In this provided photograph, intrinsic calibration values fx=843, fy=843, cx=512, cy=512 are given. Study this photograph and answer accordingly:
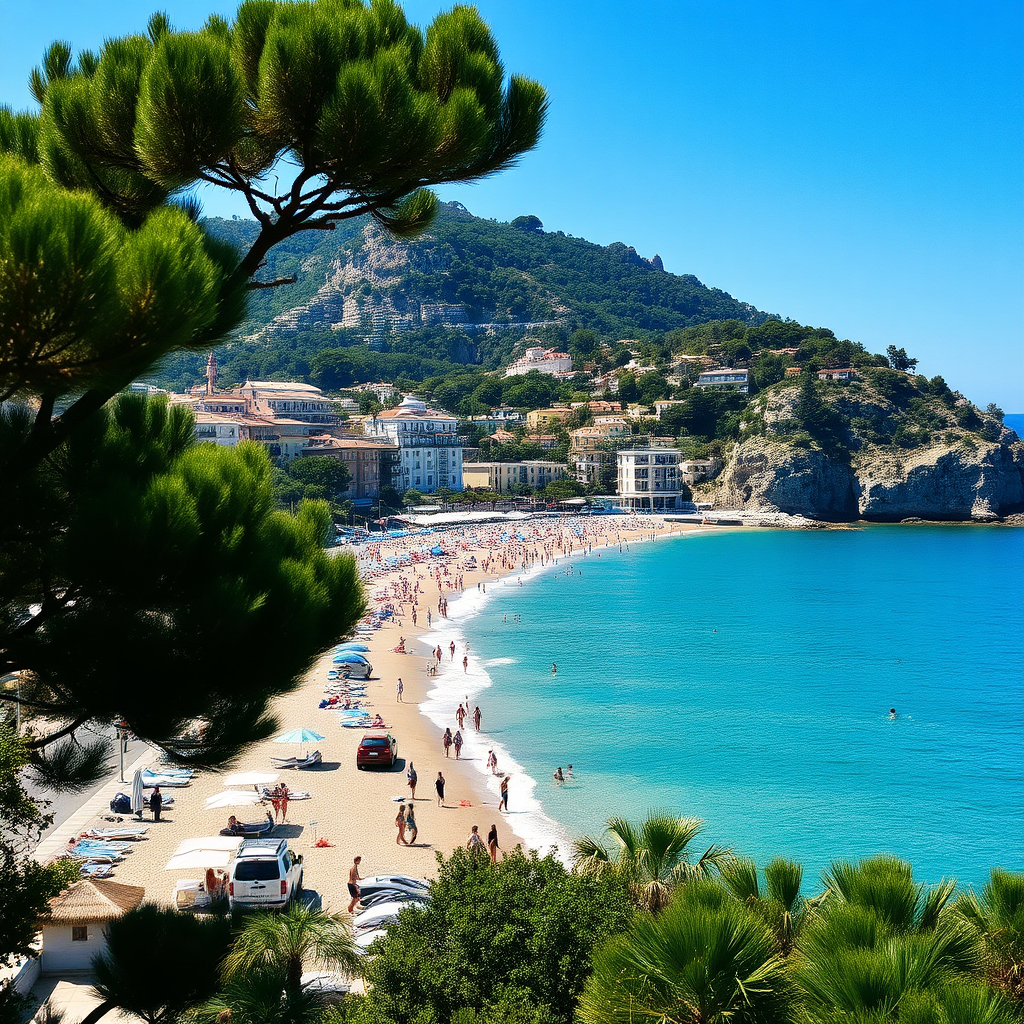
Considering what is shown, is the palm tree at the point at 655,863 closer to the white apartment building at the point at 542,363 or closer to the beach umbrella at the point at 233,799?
the beach umbrella at the point at 233,799

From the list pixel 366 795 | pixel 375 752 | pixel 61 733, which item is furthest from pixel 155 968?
pixel 375 752

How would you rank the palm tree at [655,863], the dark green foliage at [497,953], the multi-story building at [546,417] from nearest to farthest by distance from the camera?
the dark green foliage at [497,953], the palm tree at [655,863], the multi-story building at [546,417]

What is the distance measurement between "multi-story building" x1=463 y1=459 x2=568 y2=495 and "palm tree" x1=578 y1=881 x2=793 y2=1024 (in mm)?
78398

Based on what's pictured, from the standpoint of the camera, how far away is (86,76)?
13.4ft

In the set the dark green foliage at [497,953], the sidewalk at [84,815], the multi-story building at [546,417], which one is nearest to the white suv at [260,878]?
the sidewalk at [84,815]

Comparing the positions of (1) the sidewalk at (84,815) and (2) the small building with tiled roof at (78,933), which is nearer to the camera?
(2) the small building with tiled roof at (78,933)

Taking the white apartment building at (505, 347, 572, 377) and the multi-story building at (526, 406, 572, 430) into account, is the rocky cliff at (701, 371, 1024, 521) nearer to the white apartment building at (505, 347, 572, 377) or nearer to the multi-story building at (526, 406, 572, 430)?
the multi-story building at (526, 406, 572, 430)

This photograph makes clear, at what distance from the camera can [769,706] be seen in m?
26.0

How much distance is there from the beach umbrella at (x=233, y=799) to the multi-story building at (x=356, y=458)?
51.1 metres

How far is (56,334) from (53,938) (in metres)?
8.08

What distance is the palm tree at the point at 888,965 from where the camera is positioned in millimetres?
3172

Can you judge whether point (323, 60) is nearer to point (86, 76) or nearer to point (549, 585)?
point (86, 76)

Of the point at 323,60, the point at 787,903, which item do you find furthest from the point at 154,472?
the point at 787,903

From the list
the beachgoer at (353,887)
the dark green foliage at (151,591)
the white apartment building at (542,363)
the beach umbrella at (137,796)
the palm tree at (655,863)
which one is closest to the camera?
the dark green foliage at (151,591)
